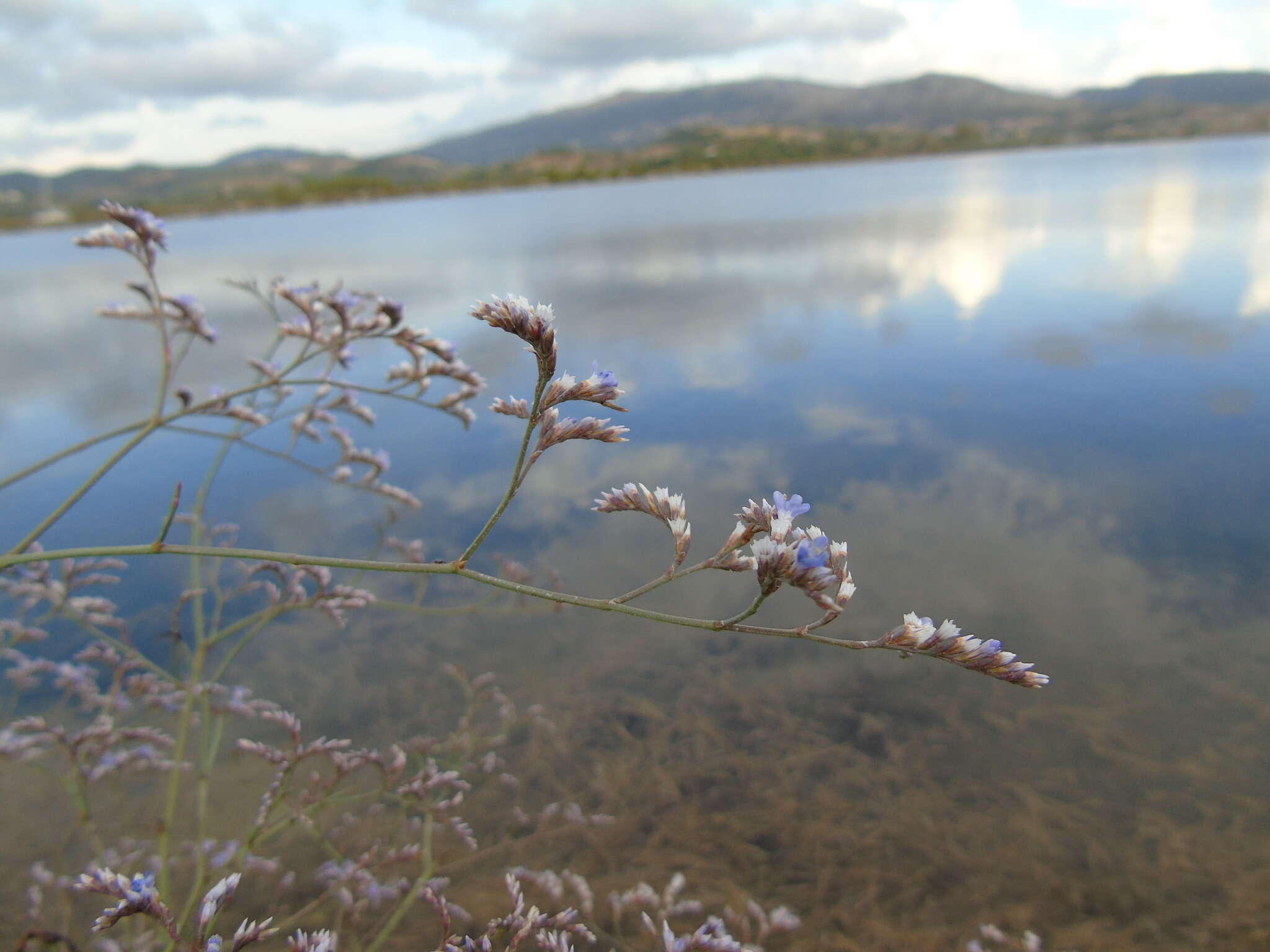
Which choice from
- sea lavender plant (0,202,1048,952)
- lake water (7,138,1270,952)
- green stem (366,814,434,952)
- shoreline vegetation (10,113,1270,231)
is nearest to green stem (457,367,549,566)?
sea lavender plant (0,202,1048,952)

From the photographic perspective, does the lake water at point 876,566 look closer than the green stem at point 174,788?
No

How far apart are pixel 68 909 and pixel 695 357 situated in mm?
7013

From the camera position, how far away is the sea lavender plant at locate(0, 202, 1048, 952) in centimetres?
118

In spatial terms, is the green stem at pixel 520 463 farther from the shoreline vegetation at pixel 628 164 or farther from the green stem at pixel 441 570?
the shoreline vegetation at pixel 628 164

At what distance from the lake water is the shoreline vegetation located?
1705 inches

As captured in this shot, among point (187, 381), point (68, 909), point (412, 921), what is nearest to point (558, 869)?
point (412, 921)

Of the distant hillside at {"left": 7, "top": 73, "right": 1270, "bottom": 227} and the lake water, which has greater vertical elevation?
the distant hillside at {"left": 7, "top": 73, "right": 1270, "bottom": 227}

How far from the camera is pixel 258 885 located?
2.73m

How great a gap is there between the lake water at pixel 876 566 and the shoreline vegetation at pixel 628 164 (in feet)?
142

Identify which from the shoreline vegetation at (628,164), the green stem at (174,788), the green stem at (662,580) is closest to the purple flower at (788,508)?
the green stem at (662,580)

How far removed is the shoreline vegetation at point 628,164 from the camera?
63812 millimetres

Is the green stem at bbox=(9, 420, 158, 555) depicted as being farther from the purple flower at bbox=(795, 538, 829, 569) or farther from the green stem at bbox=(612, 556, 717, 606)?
the purple flower at bbox=(795, 538, 829, 569)

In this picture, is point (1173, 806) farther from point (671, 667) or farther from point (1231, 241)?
point (1231, 241)

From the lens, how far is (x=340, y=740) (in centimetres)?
289
